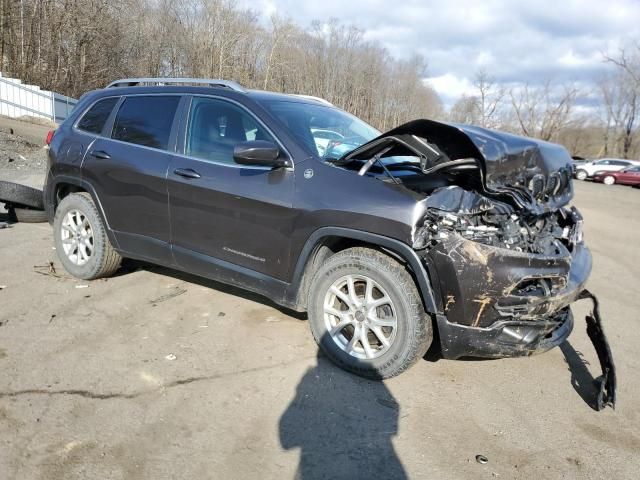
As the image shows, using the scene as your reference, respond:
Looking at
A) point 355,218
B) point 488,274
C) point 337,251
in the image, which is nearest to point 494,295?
point 488,274

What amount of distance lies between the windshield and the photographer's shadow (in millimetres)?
1596

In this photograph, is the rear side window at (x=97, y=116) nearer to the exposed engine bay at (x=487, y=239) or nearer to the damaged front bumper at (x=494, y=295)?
the exposed engine bay at (x=487, y=239)

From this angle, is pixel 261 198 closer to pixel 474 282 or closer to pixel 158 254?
pixel 158 254

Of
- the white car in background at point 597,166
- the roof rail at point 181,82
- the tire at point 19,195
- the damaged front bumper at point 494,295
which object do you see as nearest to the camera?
the damaged front bumper at point 494,295

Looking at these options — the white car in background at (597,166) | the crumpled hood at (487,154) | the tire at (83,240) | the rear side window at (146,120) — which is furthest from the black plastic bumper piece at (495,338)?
the white car in background at (597,166)

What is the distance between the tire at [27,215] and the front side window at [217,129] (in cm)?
385

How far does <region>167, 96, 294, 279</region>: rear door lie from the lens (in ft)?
11.3

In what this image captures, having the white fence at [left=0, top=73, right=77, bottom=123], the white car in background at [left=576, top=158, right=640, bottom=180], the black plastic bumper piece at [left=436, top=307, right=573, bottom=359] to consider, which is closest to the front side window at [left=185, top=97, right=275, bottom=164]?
the black plastic bumper piece at [left=436, top=307, right=573, bottom=359]

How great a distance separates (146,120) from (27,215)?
355cm

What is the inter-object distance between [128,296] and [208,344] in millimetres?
1262

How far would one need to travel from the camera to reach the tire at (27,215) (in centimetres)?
662

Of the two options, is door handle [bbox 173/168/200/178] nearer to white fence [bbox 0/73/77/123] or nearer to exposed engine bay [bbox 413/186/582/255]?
exposed engine bay [bbox 413/186/582/255]

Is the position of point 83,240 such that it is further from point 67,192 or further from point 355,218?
point 355,218

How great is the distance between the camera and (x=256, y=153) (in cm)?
325
